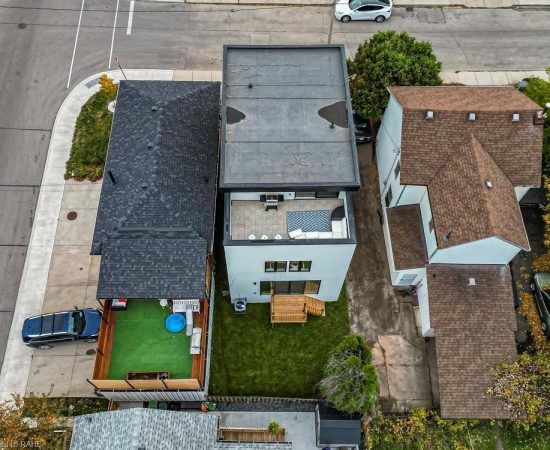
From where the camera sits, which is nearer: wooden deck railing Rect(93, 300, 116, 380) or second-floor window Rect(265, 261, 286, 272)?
wooden deck railing Rect(93, 300, 116, 380)

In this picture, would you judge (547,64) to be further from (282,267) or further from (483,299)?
(282,267)

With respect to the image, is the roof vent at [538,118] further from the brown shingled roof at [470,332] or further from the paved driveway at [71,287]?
the paved driveway at [71,287]

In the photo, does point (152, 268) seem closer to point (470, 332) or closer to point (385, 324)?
point (385, 324)

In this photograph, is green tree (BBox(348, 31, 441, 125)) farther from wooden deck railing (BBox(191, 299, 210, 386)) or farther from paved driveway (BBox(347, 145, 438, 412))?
wooden deck railing (BBox(191, 299, 210, 386))

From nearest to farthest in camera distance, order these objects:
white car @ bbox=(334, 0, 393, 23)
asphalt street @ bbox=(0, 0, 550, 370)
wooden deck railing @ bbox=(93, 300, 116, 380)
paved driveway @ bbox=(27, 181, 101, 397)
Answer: wooden deck railing @ bbox=(93, 300, 116, 380)
paved driveway @ bbox=(27, 181, 101, 397)
asphalt street @ bbox=(0, 0, 550, 370)
white car @ bbox=(334, 0, 393, 23)

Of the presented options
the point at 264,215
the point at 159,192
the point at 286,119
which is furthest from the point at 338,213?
the point at 159,192

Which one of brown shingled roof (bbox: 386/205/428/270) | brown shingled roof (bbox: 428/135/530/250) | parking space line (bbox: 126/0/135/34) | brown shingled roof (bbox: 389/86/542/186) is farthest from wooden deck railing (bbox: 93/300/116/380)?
parking space line (bbox: 126/0/135/34)
